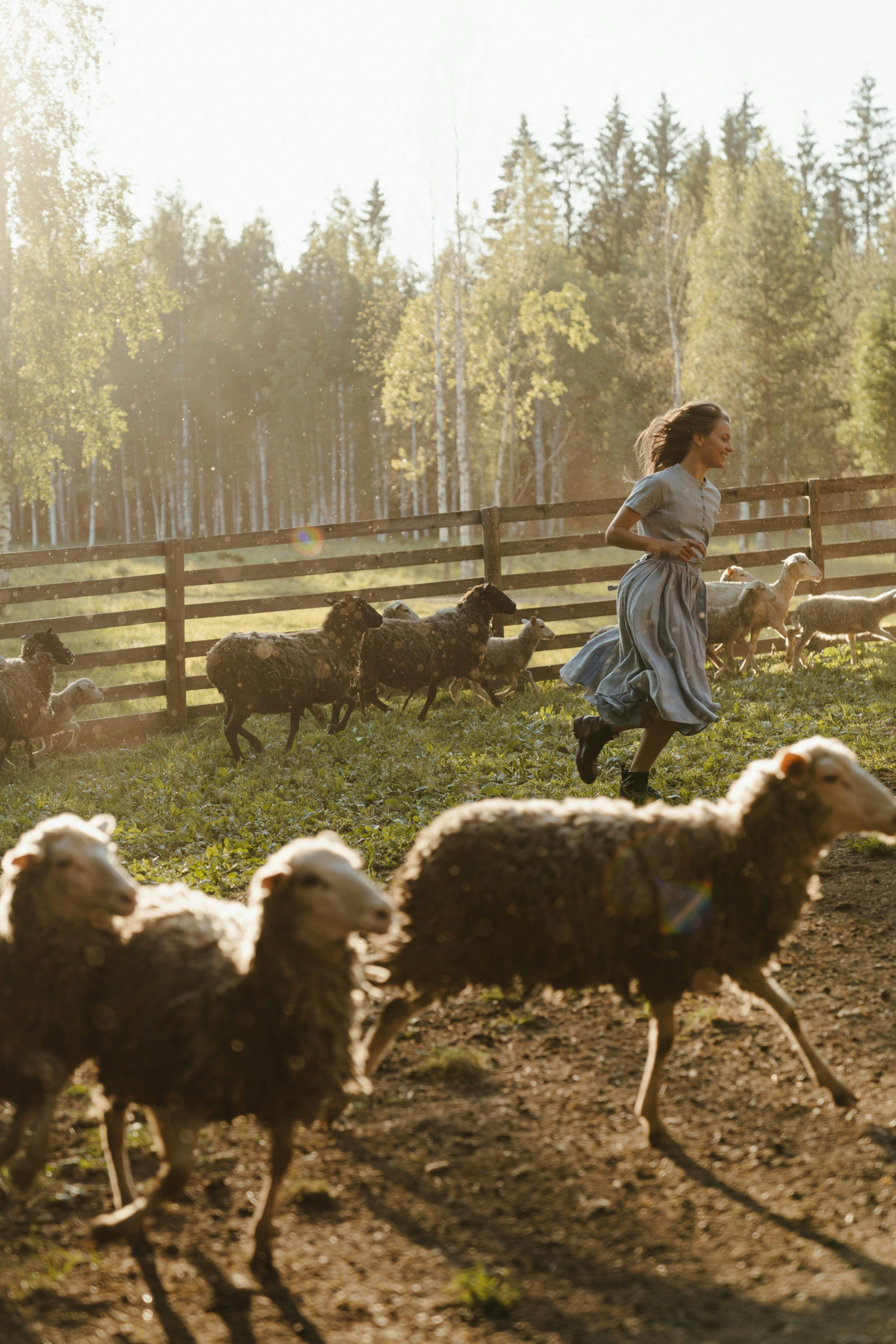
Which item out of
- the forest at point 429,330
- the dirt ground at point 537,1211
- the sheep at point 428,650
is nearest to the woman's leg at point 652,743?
the dirt ground at point 537,1211

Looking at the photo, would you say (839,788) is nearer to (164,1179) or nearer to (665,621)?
(164,1179)

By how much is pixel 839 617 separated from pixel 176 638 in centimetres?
770

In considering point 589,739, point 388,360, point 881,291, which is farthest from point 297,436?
point 589,739

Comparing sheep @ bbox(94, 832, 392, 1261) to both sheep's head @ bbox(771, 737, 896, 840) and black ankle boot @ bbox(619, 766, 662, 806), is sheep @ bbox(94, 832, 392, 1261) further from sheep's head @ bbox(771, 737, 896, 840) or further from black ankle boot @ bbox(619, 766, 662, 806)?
black ankle boot @ bbox(619, 766, 662, 806)

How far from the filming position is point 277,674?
10.4 meters

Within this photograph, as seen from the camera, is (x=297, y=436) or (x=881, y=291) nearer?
(x=881, y=291)

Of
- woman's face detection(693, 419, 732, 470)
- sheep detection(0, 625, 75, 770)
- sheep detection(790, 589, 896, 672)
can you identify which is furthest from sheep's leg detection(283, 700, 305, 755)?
sheep detection(790, 589, 896, 672)

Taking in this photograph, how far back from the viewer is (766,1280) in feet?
9.13

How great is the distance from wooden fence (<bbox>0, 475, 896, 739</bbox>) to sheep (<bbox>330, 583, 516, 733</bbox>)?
78 centimetres

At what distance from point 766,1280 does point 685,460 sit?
14.7ft

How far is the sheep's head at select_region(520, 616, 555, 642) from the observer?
1262 centimetres

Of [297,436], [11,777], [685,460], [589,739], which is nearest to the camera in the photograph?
[685,460]

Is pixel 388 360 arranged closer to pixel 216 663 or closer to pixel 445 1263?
pixel 216 663

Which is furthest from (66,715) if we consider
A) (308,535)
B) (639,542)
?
(639,542)
